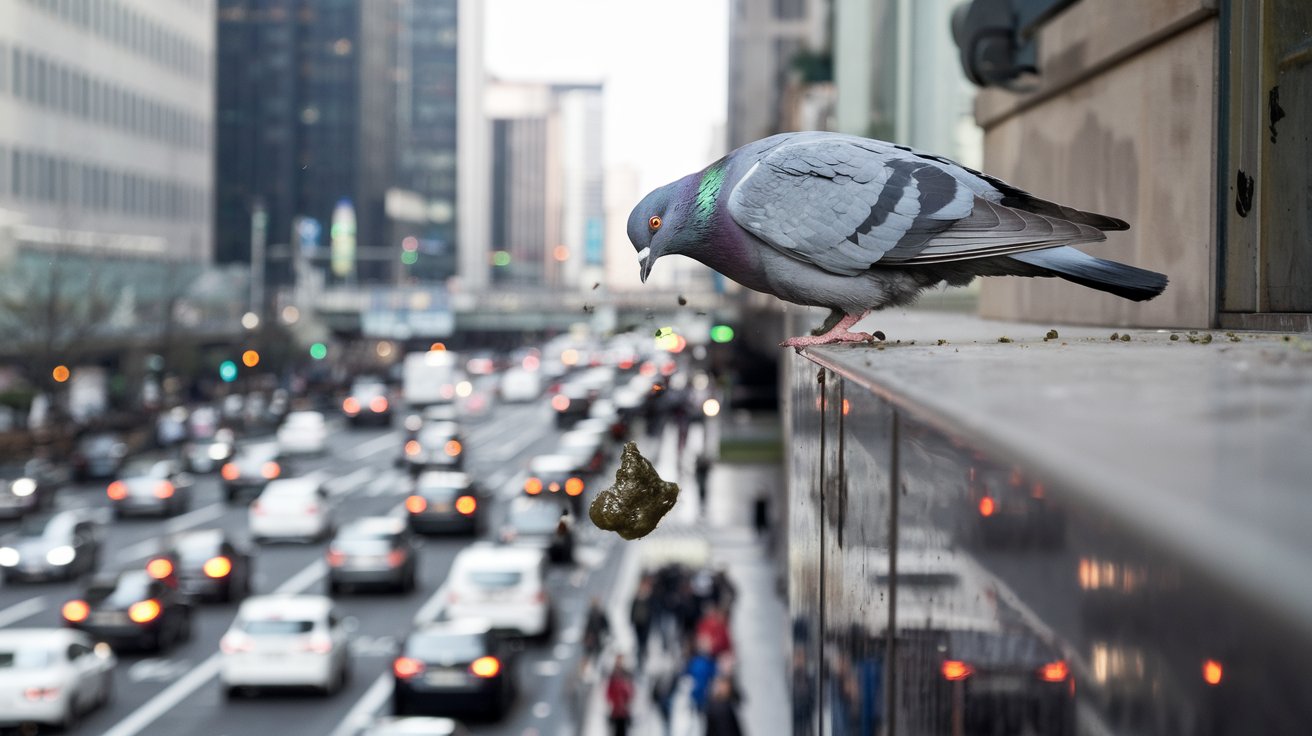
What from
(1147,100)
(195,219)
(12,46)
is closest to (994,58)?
(1147,100)

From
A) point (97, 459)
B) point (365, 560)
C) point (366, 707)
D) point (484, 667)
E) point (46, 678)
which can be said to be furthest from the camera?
point (97, 459)

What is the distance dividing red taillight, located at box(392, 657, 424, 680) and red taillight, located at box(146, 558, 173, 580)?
680cm

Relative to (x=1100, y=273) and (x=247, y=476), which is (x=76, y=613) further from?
(x=1100, y=273)

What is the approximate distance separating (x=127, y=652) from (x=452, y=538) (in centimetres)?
1278

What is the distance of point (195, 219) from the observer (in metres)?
78.5

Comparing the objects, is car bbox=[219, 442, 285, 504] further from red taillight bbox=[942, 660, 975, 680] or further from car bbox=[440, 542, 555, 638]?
red taillight bbox=[942, 660, 975, 680]

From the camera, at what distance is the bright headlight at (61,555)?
27.0 metres

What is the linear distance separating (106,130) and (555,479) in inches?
1493

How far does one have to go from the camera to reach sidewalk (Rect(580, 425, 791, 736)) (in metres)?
18.0

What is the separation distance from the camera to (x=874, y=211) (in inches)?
167

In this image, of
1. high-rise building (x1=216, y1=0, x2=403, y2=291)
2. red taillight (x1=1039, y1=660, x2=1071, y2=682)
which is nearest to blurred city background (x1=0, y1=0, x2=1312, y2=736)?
red taillight (x1=1039, y1=660, x2=1071, y2=682)

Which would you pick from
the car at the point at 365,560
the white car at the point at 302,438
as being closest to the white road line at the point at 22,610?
the car at the point at 365,560

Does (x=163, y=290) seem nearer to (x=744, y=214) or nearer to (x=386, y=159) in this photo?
(x=744, y=214)

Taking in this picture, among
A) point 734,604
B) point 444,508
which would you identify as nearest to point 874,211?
point 734,604
